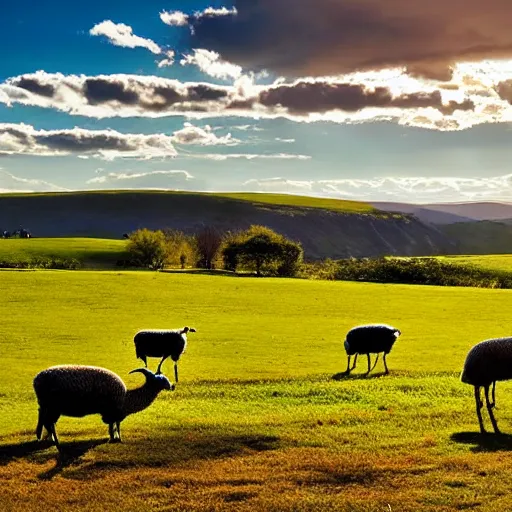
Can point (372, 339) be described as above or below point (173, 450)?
above

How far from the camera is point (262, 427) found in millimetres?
17906

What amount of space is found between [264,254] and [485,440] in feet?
285

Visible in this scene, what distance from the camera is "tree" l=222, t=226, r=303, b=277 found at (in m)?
103

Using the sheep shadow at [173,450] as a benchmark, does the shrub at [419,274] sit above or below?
above

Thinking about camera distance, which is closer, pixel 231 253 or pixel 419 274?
pixel 419 274

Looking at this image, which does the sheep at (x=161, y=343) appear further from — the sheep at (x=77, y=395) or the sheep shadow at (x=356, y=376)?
the sheep at (x=77, y=395)

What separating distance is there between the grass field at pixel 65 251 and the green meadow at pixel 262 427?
7391cm

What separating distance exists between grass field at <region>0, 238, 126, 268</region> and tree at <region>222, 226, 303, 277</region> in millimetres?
27145

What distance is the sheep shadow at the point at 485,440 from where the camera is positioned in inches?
619

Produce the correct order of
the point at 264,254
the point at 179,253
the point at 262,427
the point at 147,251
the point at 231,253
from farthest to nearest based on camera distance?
the point at 179,253
the point at 147,251
the point at 231,253
the point at 264,254
the point at 262,427

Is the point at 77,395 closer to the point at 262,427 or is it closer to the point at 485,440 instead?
the point at 262,427

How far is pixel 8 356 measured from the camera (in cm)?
3130

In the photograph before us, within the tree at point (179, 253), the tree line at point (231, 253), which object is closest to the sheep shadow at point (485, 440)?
the tree line at point (231, 253)

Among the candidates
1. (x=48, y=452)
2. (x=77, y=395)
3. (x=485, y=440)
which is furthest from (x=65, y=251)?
(x=485, y=440)
